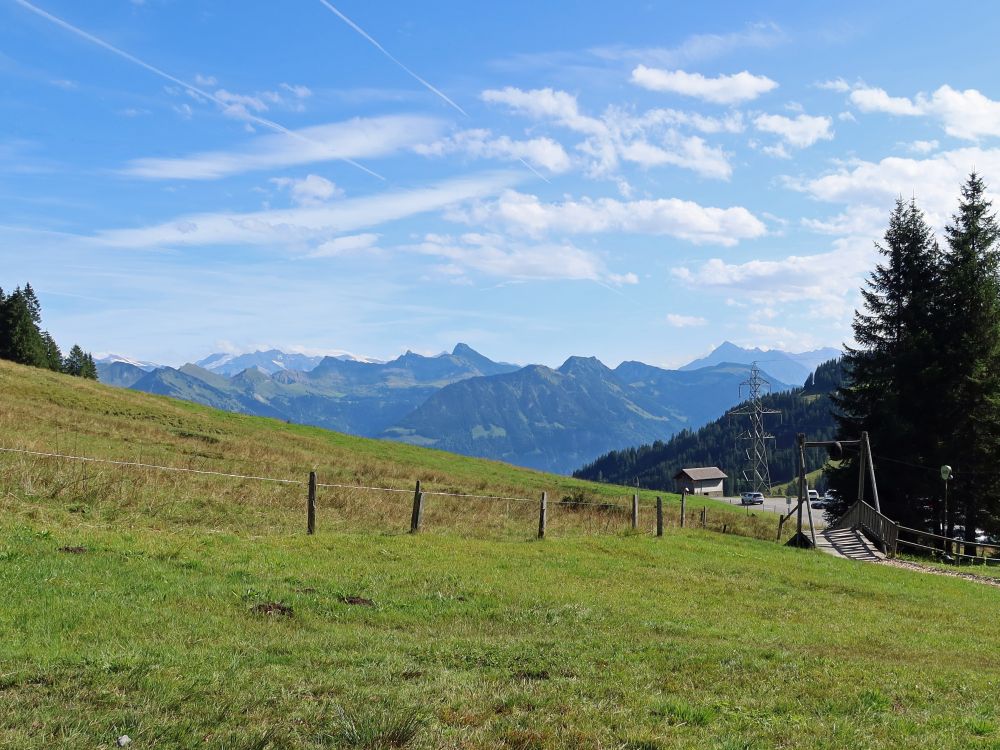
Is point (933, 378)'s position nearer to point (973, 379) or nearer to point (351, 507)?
point (973, 379)

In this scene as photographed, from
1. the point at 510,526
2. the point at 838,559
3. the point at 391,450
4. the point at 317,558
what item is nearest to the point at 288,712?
the point at 317,558

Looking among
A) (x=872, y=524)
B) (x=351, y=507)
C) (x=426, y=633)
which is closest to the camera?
(x=426, y=633)

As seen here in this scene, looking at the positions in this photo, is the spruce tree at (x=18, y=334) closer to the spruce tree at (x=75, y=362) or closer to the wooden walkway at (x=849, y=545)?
the spruce tree at (x=75, y=362)

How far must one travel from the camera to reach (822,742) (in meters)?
7.05

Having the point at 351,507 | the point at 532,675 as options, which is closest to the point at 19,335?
the point at 351,507

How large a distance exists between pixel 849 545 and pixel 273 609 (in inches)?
1263

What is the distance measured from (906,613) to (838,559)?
12.8 metres

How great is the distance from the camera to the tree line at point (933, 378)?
133ft

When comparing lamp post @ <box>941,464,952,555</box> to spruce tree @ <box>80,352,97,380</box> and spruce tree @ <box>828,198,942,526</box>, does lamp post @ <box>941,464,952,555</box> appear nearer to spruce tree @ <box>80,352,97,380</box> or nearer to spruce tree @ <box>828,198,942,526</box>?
spruce tree @ <box>828,198,942,526</box>

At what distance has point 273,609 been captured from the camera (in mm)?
11961

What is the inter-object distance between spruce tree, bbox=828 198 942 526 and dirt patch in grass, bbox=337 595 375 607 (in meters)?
36.9

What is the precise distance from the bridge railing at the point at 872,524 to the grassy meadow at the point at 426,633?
26.8 ft

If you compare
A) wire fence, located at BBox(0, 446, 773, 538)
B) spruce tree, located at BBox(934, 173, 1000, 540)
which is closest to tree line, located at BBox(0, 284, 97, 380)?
wire fence, located at BBox(0, 446, 773, 538)

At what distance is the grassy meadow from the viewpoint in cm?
680
